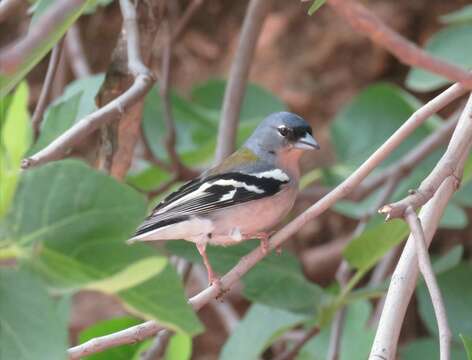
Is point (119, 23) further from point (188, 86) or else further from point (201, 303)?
point (201, 303)

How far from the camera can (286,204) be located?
3.10 m

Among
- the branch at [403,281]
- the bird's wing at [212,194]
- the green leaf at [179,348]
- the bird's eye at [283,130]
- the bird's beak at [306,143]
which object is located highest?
the bird's eye at [283,130]

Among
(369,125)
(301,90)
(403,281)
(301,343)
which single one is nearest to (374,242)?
(301,343)

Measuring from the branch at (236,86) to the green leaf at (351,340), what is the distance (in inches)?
33.7

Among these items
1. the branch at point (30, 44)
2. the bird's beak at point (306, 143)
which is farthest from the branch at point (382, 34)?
the bird's beak at point (306, 143)

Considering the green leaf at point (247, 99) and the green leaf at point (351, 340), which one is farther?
the green leaf at point (247, 99)

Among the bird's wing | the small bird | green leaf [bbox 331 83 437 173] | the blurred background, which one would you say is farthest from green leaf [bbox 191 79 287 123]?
the bird's wing

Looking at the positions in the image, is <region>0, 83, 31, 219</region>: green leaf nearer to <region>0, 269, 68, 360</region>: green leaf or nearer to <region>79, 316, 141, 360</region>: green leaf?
<region>0, 269, 68, 360</region>: green leaf

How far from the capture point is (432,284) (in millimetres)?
1873

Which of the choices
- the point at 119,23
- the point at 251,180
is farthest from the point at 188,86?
the point at 251,180

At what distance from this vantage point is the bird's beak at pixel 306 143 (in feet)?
10.7

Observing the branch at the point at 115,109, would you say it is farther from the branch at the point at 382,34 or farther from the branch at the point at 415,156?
the branch at the point at 415,156

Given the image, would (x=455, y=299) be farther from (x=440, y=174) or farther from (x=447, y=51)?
(x=440, y=174)

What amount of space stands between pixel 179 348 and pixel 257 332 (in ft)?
1.65
